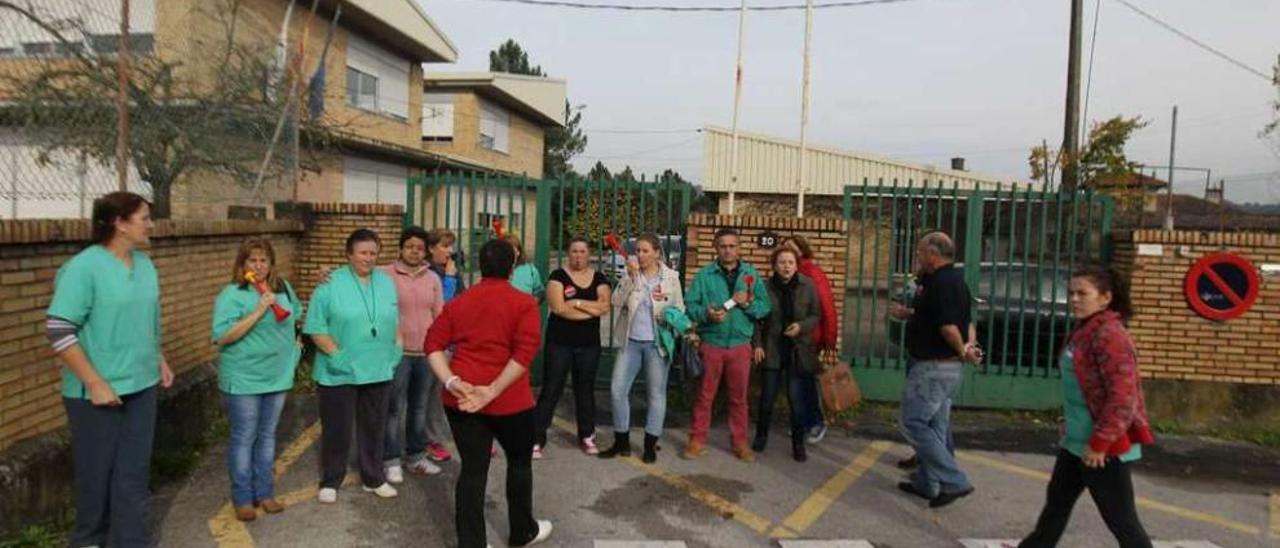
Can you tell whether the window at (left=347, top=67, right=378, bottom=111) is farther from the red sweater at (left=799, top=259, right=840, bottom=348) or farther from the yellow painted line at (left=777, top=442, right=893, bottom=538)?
the yellow painted line at (left=777, top=442, right=893, bottom=538)

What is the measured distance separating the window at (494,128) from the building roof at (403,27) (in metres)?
4.34

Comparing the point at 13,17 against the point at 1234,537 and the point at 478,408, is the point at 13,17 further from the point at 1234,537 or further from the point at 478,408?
the point at 1234,537

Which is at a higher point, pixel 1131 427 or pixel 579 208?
pixel 579 208

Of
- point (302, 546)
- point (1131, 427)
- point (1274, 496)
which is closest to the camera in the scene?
point (1131, 427)

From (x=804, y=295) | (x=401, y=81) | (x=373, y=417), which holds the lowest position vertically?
(x=373, y=417)

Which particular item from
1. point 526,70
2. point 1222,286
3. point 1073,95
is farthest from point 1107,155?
point 526,70

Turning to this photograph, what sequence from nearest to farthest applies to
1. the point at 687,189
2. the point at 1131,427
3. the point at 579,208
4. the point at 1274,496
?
the point at 1131,427 < the point at 1274,496 < the point at 687,189 < the point at 579,208

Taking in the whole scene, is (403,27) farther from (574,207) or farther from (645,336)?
(645,336)

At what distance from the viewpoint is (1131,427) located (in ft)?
11.7

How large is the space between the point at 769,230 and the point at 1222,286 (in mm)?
3888

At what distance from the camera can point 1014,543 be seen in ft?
14.7

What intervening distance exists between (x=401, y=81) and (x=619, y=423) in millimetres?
18825

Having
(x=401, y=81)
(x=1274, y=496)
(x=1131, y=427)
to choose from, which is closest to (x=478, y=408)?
(x=1131, y=427)

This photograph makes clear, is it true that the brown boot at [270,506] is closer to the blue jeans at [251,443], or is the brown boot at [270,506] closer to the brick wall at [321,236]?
the blue jeans at [251,443]
